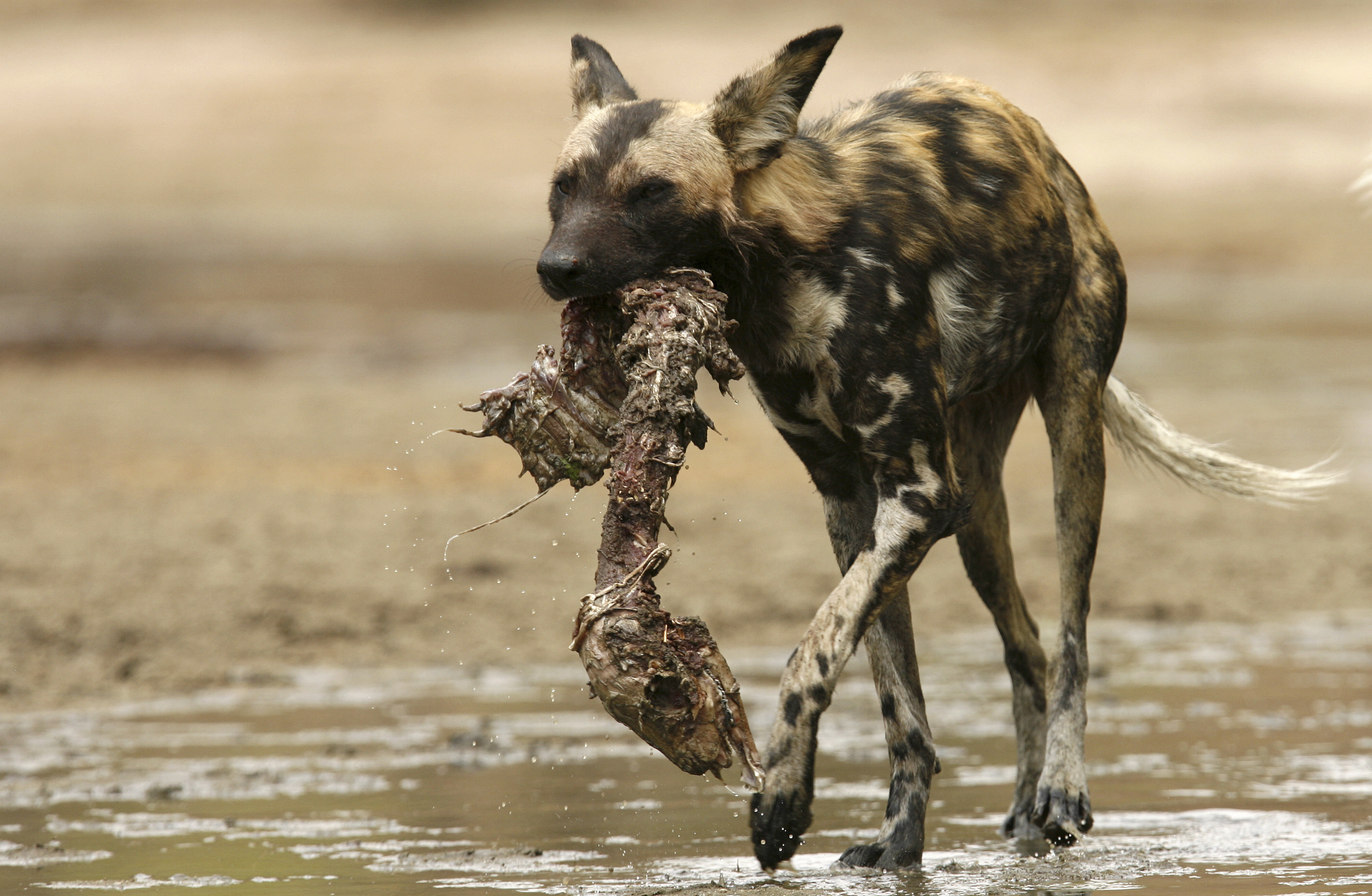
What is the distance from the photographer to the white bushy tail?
5523 millimetres

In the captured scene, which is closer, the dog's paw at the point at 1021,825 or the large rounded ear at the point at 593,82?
the large rounded ear at the point at 593,82

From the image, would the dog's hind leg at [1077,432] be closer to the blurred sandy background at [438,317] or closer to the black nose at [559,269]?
the blurred sandy background at [438,317]

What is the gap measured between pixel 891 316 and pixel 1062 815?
1.41 meters

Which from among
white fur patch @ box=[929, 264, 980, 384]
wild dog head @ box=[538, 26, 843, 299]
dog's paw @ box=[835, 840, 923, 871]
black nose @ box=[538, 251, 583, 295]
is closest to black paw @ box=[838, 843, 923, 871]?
dog's paw @ box=[835, 840, 923, 871]

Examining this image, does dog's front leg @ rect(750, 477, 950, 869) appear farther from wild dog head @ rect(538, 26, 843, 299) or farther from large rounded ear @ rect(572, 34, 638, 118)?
large rounded ear @ rect(572, 34, 638, 118)

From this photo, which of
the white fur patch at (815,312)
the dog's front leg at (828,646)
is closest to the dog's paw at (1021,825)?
the dog's front leg at (828,646)

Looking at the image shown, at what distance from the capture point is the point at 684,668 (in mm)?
3756

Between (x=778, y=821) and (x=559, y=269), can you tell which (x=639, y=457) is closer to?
(x=559, y=269)

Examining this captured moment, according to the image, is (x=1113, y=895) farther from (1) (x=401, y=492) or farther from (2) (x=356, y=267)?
(2) (x=356, y=267)

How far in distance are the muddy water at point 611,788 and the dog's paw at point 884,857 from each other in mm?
49

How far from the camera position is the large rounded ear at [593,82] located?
441 centimetres

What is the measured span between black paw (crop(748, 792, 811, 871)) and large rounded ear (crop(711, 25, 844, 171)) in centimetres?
145

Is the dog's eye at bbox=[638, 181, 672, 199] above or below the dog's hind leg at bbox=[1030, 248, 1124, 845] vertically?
above

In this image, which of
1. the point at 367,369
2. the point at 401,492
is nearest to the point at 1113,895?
the point at 401,492
